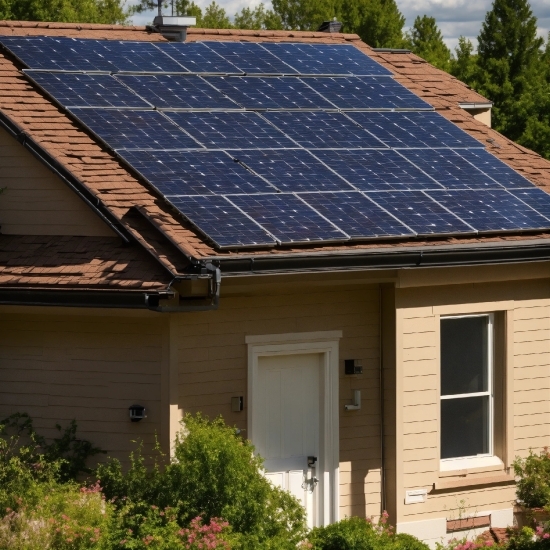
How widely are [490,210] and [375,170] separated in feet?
4.58

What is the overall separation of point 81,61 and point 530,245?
19.7 feet

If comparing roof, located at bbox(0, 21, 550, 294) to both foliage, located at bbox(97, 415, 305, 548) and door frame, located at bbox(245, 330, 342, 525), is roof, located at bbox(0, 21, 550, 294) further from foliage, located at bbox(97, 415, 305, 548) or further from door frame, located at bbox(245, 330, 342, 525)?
foliage, located at bbox(97, 415, 305, 548)

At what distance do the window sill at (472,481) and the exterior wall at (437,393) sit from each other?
2cm

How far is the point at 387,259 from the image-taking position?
41.6ft

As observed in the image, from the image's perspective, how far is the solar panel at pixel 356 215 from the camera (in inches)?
503

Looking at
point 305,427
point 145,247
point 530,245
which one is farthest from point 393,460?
point 145,247

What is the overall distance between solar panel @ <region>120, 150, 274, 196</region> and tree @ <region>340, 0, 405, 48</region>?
1999 inches

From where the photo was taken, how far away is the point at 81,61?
50.3 ft

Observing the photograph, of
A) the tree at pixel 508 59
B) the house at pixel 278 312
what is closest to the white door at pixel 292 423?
the house at pixel 278 312

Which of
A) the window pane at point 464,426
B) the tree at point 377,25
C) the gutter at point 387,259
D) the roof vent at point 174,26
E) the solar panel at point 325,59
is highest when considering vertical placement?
the tree at point 377,25

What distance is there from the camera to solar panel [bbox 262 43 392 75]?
55.5 ft

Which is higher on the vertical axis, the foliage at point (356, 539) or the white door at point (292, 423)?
the white door at point (292, 423)

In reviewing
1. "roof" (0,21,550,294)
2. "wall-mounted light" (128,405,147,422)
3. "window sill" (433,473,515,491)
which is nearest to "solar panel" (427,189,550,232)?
"roof" (0,21,550,294)

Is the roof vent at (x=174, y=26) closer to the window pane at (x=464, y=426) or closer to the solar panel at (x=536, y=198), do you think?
the solar panel at (x=536, y=198)
